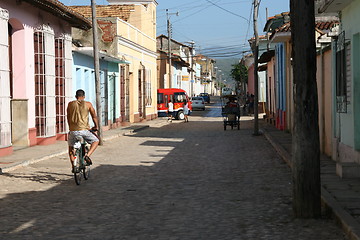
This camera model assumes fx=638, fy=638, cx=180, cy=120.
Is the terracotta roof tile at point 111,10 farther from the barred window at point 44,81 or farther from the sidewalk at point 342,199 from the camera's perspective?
the sidewalk at point 342,199

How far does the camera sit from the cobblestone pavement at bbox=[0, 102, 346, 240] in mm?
6938

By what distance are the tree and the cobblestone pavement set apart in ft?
0.98

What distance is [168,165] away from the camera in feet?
46.8

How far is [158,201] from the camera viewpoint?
9109 mm

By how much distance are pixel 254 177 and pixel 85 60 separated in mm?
15614

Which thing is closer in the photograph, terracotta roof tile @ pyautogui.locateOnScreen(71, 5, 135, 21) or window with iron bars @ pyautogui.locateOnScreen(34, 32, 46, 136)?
window with iron bars @ pyautogui.locateOnScreen(34, 32, 46, 136)

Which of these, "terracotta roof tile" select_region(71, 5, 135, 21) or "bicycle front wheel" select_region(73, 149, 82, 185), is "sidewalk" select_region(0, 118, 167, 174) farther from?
"terracotta roof tile" select_region(71, 5, 135, 21)

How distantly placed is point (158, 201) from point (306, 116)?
2742 mm

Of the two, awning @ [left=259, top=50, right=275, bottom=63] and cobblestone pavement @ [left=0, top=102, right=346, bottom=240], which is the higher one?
awning @ [left=259, top=50, right=275, bottom=63]

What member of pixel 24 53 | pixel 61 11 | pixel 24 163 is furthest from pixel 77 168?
pixel 61 11

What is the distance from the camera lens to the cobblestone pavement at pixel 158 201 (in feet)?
22.8

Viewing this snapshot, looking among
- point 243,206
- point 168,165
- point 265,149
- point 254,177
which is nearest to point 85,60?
point 265,149

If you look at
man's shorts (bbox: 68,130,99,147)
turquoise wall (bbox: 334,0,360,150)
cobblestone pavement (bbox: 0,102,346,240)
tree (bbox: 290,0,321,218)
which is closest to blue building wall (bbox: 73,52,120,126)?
cobblestone pavement (bbox: 0,102,346,240)

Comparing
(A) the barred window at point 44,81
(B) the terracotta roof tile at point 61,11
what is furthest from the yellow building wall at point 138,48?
(A) the barred window at point 44,81
